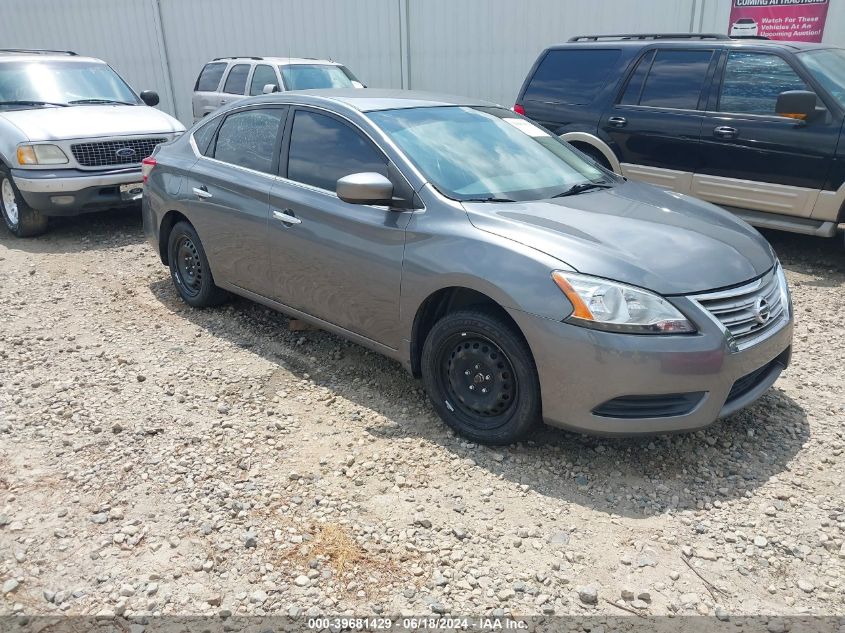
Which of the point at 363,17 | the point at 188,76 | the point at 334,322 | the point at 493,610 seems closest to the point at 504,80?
the point at 363,17

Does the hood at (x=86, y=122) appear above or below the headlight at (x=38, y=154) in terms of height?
above

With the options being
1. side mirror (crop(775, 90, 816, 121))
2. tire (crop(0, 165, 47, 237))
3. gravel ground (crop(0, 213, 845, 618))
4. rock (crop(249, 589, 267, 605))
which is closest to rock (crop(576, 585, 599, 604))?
gravel ground (crop(0, 213, 845, 618))

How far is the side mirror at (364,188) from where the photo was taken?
12.0 ft

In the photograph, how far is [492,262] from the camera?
11.0ft

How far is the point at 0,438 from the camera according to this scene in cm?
380

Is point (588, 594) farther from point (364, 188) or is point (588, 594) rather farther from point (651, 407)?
point (364, 188)

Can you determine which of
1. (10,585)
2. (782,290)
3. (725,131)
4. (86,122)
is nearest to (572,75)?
(725,131)

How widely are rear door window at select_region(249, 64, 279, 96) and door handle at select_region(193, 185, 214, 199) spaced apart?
22.0 ft

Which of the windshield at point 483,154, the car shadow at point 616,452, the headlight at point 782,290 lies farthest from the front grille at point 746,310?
the windshield at point 483,154

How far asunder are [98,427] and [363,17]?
12686mm

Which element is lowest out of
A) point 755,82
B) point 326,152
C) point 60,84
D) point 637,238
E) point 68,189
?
point 68,189

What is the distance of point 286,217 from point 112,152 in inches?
172

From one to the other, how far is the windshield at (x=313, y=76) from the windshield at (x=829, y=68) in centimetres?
713

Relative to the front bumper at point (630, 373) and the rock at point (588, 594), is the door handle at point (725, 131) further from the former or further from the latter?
the rock at point (588, 594)
